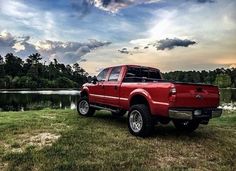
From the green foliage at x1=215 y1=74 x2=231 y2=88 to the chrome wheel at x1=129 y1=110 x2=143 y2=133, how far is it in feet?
530

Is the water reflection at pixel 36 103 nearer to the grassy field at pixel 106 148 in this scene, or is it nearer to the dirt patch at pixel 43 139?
the grassy field at pixel 106 148

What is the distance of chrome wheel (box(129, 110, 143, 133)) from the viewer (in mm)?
10355

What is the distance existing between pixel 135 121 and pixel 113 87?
1956 millimetres

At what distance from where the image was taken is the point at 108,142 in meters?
9.27

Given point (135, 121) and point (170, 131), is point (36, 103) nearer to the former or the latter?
point (170, 131)

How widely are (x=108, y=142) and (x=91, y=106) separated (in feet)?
15.8

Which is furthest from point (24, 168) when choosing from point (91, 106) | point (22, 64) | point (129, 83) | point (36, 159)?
point (22, 64)

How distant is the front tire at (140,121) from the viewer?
9.93 metres

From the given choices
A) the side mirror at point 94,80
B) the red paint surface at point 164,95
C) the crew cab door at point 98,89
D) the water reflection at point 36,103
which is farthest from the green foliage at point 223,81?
the red paint surface at point 164,95

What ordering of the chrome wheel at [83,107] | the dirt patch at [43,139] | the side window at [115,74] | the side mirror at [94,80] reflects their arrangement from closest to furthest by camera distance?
the dirt patch at [43,139] → the side window at [115,74] → the side mirror at [94,80] → the chrome wheel at [83,107]

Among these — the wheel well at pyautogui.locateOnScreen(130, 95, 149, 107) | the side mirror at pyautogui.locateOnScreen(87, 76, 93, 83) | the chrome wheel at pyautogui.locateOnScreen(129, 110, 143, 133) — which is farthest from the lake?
the chrome wheel at pyautogui.locateOnScreen(129, 110, 143, 133)

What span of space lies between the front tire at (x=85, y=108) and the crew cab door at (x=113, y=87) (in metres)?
1.77

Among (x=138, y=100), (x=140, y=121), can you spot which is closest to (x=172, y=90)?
(x=140, y=121)

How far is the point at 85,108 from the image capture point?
14680 mm
